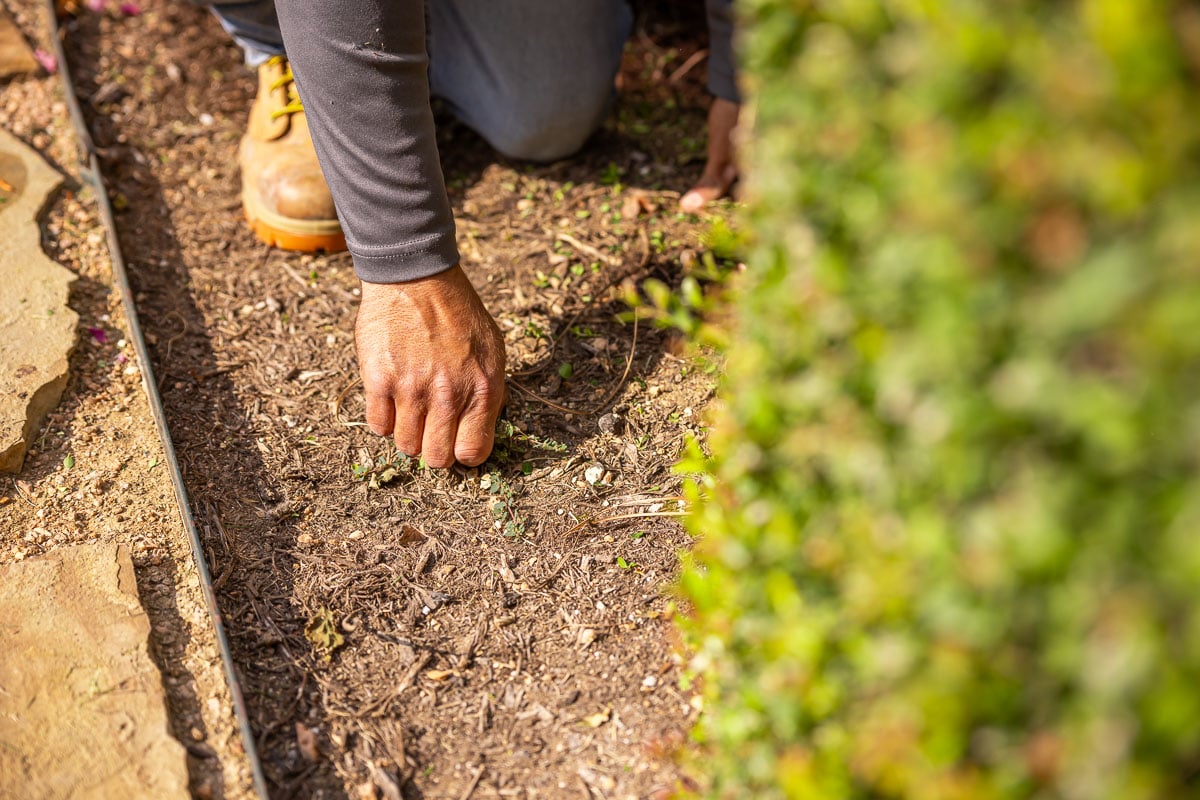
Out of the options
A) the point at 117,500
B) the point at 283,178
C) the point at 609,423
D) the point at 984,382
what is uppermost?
the point at 984,382

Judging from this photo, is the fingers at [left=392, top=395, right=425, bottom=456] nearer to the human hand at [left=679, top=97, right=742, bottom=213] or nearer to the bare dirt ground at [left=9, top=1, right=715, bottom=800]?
the bare dirt ground at [left=9, top=1, right=715, bottom=800]

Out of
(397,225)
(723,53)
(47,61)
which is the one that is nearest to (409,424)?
(397,225)

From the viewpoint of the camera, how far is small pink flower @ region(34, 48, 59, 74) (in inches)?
Answer: 121

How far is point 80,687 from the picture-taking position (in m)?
1.61

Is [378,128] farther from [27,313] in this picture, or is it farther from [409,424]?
[27,313]

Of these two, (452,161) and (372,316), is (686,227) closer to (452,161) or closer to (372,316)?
(452,161)

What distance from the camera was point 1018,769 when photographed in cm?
92

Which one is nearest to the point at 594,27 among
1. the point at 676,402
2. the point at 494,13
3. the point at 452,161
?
the point at 494,13

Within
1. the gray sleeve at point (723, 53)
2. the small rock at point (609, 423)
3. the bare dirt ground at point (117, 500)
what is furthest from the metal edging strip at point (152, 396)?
the gray sleeve at point (723, 53)

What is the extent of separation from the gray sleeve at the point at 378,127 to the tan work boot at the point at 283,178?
1.79ft

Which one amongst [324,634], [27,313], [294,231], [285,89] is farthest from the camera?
[285,89]

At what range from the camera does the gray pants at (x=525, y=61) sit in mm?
2684

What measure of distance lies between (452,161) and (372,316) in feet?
3.49

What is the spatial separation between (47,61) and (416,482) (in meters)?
2.16
